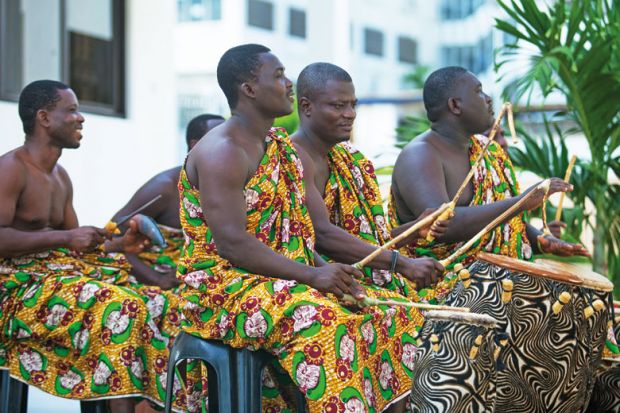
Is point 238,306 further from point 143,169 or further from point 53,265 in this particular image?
point 143,169

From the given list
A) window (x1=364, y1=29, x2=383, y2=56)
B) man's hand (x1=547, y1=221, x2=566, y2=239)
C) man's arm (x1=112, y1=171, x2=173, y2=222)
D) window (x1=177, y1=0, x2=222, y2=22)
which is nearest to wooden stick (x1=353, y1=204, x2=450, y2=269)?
man's hand (x1=547, y1=221, x2=566, y2=239)

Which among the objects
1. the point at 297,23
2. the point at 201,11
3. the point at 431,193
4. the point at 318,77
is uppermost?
the point at 201,11

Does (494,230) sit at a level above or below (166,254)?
above

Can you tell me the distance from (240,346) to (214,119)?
259 cm

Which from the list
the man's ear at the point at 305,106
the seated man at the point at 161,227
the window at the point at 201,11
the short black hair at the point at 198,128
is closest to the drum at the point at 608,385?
the man's ear at the point at 305,106

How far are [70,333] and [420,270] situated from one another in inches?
67.4

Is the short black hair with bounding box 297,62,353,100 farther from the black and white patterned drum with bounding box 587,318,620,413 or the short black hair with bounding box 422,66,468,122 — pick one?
the black and white patterned drum with bounding box 587,318,620,413

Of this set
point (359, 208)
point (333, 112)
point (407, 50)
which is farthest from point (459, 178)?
point (407, 50)

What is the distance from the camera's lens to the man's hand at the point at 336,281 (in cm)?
414

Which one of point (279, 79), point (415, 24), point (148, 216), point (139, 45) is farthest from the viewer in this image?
point (415, 24)

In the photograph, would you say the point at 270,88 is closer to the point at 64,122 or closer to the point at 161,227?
the point at 64,122

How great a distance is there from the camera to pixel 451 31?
55.7 metres

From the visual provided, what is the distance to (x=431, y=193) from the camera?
17.1 ft

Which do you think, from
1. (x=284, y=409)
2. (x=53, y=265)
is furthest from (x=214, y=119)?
(x=284, y=409)
